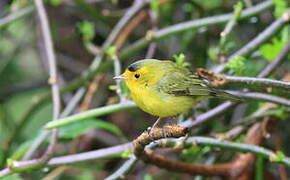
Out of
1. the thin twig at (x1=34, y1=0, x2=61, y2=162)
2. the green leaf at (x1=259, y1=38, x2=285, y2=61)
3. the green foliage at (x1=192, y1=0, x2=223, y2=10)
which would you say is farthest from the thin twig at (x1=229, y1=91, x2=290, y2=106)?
the green foliage at (x1=192, y1=0, x2=223, y2=10)

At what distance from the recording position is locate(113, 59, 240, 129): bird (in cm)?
252

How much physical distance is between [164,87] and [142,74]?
14 centimetres

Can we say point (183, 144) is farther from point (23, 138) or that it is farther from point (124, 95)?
point (23, 138)

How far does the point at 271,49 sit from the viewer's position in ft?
9.93

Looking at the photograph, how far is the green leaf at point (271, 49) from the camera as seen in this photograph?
302cm

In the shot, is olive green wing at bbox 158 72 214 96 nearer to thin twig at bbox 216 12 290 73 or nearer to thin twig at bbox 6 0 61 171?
thin twig at bbox 216 12 290 73

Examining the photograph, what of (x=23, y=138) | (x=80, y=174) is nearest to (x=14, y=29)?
(x=23, y=138)

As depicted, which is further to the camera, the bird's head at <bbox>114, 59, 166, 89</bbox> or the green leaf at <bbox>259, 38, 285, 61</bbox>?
the green leaf at <bbox>259, 38, 285, 61</bbox>

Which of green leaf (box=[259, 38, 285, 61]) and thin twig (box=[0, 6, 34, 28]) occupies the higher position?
thin twig (box=[0, 6, 34, 28])

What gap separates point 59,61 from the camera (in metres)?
4.47

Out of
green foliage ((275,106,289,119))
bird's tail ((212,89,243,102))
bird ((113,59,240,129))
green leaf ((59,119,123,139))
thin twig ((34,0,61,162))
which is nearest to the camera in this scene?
bird's tail ((212,89,243,102))

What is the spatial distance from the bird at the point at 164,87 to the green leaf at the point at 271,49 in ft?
1.93

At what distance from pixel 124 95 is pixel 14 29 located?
7.11 ft

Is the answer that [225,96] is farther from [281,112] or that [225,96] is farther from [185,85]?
[281,112]
